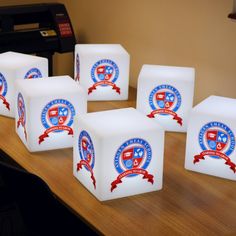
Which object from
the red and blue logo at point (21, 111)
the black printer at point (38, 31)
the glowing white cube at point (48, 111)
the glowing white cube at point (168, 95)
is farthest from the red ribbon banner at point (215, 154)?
the black printer at point (38, 31)

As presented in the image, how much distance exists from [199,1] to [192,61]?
266 millimetres

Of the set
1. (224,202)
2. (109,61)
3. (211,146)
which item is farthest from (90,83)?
(224,202)

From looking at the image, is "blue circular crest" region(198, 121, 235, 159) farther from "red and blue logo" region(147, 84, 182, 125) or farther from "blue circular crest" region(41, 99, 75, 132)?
"blue circular crest" region(41, 99, 75, 132)

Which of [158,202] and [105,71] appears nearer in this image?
[158,202]

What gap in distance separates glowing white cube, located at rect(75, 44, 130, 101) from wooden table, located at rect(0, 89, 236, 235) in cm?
51

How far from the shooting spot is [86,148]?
1.80 metres

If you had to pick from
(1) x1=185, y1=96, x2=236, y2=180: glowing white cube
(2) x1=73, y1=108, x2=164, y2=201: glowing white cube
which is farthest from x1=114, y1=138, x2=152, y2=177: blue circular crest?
(1) x1=185, y1=96, x2=236, y2=180: glowing white cube

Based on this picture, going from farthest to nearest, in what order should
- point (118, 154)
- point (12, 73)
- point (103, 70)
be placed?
point (103, 70) < point (12, 73) < point (118, 154)

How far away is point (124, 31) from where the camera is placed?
116 inches

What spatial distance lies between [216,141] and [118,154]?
359 mm

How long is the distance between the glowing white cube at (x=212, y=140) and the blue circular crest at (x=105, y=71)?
25.5 inches

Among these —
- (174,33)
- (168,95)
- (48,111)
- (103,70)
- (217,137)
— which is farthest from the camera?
(174,33)

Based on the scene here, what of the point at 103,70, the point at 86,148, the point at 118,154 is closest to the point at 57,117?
the point at 86,148

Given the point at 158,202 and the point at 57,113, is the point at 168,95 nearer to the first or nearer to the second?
the point at 57,113
